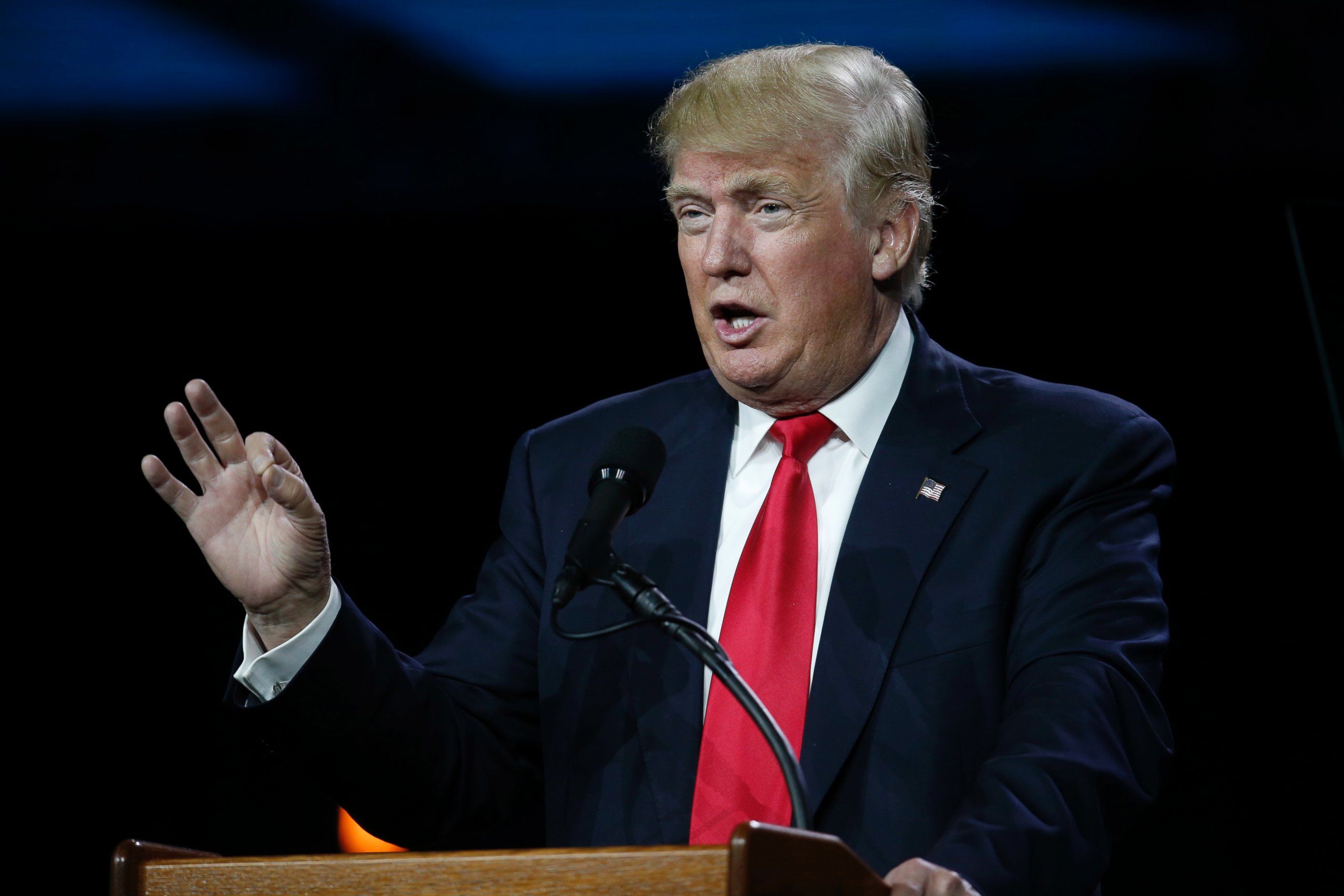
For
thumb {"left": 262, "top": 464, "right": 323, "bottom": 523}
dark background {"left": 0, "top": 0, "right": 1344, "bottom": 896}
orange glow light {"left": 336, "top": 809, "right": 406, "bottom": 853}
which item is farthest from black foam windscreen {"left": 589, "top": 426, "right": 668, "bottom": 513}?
orange glow light {"left": 336, "top": 809, "right": 406, "bottom": 853}

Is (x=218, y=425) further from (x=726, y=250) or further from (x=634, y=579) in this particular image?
(x=726, y=250)

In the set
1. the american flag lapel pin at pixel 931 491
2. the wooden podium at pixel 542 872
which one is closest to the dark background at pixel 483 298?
the american flag lapel pin at pixel 931 491

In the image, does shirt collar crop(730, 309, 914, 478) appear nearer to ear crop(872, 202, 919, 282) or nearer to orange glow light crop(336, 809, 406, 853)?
ear crop(872, 202, 919, 282)

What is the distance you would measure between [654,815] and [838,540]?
0.42 metres

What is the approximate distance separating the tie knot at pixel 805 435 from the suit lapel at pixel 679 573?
0.11 metres

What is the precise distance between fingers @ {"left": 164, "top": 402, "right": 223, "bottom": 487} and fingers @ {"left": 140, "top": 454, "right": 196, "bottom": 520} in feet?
0.07

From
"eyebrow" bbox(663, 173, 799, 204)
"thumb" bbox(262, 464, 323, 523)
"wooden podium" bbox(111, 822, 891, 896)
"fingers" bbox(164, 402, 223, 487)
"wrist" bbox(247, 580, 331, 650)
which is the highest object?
"eyebrow" bbox(663, 173, 799, 204)

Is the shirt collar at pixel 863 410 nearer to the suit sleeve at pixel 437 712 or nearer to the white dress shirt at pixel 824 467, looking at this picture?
the white dress shirt at pixel 824 467

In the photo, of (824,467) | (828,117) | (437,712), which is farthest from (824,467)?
(437,712)

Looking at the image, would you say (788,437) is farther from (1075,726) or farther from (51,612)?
(51,612)

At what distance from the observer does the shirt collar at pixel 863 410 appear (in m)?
1.93

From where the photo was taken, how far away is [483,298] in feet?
11.3

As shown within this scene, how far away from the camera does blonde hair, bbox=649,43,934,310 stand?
1.95 m

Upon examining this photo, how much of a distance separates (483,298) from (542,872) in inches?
97.5
